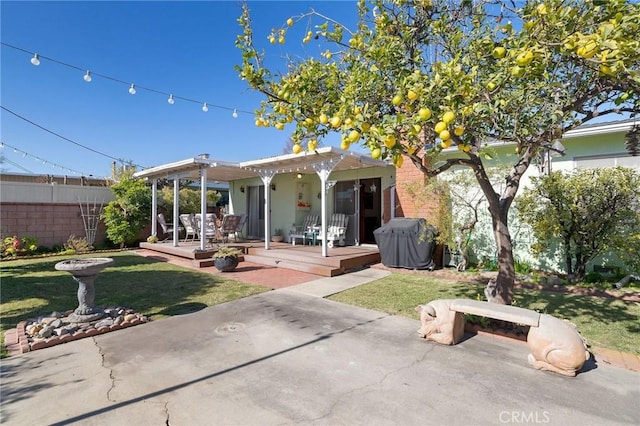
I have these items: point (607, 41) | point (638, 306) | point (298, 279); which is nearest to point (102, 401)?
point (607, 41)

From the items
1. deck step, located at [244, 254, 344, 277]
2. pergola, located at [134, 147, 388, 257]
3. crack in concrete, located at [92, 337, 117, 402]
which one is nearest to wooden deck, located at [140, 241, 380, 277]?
deck step, located at [244, 254, 344, 277]

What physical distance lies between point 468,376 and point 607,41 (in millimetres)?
2899

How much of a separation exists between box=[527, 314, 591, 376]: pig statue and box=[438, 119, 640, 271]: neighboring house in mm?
4478

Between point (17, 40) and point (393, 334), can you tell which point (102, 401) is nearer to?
point (393, 334)

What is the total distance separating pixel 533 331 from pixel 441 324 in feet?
3.11

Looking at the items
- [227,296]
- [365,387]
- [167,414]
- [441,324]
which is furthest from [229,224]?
[365,387]

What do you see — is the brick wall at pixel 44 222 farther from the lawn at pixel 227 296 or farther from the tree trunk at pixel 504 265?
the tree trunk at pixel 504 265

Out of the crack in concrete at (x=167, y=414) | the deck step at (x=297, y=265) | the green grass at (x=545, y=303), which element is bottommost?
the crack in concrete at (x=167, y=414)

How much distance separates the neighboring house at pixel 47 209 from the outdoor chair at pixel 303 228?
26.8 ft

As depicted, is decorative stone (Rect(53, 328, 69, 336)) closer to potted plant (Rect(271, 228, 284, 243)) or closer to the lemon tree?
the lemon tree

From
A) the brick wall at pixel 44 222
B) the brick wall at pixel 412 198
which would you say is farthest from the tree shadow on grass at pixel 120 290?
the brick wall at pixel 412 198

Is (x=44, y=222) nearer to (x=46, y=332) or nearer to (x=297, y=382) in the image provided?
(x=46, y=332)

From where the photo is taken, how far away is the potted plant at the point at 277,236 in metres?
13.3

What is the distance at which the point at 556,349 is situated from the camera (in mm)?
3180
